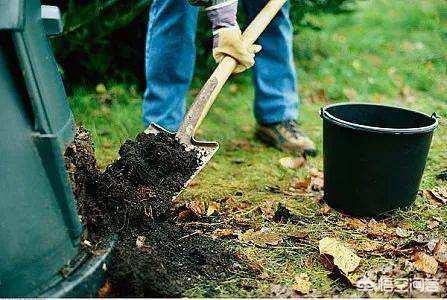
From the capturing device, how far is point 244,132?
3787 mm

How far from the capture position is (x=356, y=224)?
2584 millimetres

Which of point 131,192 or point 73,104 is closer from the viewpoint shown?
point 131,192

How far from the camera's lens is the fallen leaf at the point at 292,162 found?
3.25 m

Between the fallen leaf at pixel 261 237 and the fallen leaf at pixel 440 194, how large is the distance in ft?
2.65

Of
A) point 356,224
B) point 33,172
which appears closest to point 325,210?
point 356,224

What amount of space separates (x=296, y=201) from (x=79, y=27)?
189 cm

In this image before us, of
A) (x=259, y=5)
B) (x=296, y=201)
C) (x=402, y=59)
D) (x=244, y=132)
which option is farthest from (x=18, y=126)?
(x=402, y=59)

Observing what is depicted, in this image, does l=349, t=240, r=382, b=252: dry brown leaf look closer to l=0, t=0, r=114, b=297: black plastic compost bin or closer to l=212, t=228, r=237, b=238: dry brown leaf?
l=212, t=228, r=237, b=238: dry brown leaf

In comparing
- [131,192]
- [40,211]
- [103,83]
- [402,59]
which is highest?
[40,211]

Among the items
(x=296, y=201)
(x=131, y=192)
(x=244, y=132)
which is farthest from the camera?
(x=244, y=132)

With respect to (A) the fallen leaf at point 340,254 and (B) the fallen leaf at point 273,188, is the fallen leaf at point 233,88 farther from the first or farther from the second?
(A) the fallen leaf at point 340,254

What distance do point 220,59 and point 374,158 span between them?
2.48ft

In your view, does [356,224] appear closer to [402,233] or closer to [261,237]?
[402,233]

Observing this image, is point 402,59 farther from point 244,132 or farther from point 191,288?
point 191,288
